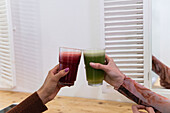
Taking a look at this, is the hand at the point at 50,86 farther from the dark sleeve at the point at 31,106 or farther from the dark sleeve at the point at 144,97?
the dark sleeve at the point at 144,97

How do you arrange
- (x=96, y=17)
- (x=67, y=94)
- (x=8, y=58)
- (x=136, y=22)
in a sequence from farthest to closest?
(x=8, y=58)
(x=67, y=94)
(x=96, y=17)
(x=136, y=22)

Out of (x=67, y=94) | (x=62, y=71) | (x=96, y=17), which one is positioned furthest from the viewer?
(x=67, y=94)

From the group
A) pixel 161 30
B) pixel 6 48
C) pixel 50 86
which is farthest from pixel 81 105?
pixel 6 48

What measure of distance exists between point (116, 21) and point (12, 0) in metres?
1.20

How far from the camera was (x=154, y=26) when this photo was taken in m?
1.66

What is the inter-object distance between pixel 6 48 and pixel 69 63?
138 cm

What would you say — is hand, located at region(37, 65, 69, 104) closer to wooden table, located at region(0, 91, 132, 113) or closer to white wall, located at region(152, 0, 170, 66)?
wooden table, located at region(0, 91, 132, 113)

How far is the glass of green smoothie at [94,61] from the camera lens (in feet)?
3.43

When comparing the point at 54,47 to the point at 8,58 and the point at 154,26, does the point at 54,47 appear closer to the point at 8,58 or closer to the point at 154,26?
the point at 8,58

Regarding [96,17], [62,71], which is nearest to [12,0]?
[96,17]

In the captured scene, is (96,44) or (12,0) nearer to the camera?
(96,44)

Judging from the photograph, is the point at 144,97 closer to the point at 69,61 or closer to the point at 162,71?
the point at 69,61

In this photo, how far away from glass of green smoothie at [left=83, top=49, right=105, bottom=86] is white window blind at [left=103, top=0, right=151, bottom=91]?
0.63 metres

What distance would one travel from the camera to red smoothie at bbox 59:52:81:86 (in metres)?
1.05
